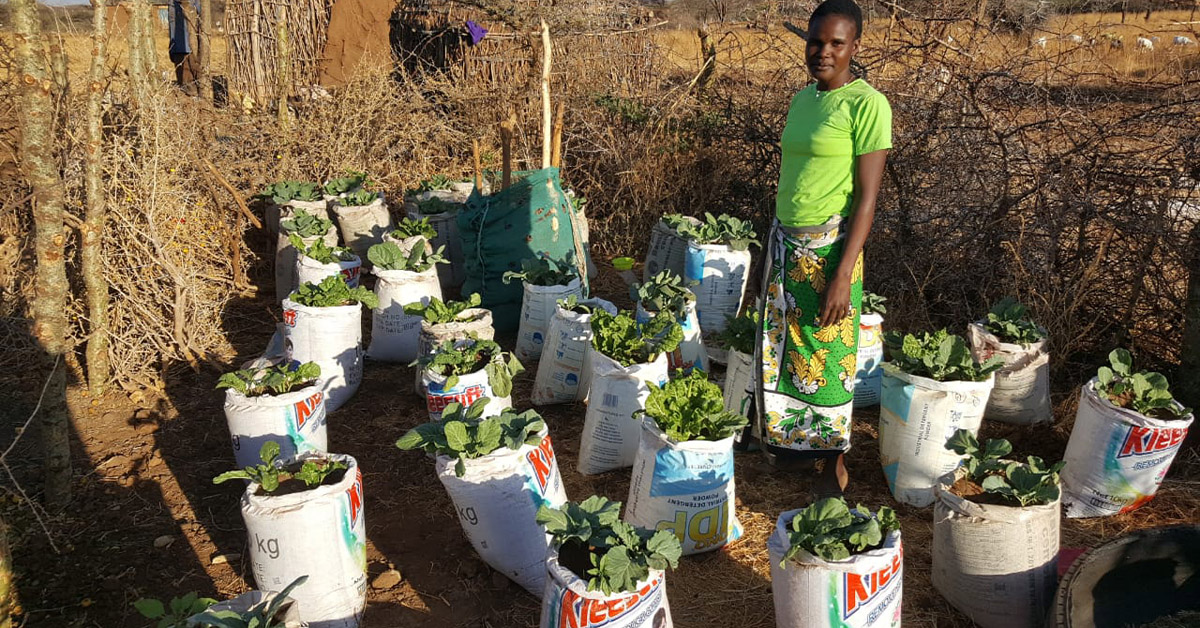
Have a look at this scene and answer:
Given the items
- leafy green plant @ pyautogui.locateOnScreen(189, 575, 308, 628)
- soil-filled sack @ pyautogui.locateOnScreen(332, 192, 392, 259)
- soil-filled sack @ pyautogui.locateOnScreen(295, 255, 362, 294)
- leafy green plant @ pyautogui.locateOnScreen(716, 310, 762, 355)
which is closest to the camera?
leafy green plant @ pyautogui.locateOnScreen(189, 575, 308, 628)

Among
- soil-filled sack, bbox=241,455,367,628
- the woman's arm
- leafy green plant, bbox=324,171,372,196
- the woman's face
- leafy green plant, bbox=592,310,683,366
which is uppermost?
the woman's face

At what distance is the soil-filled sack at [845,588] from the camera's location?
1.99 metres

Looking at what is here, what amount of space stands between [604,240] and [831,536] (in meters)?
4.49

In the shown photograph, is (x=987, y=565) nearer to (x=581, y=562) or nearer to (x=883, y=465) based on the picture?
(x=883, y=465)

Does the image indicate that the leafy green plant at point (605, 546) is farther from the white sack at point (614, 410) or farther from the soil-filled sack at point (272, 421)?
the soil-filled sack at point (272, 421)

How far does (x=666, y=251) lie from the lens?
5.14 m

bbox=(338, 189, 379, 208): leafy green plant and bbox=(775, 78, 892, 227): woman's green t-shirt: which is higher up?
bbox=(775, 78, 892, 227): woman's green t-shirt

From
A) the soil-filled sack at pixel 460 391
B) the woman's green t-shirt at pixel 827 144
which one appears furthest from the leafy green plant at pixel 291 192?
the woman's green t-shirt at pixel 827 144

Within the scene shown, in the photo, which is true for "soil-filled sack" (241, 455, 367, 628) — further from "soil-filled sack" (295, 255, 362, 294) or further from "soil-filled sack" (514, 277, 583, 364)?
"soil-filled sack" (295, 255, 362, 294)

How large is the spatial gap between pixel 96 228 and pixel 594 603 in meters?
3.04

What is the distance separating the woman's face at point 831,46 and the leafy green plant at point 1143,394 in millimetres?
1532

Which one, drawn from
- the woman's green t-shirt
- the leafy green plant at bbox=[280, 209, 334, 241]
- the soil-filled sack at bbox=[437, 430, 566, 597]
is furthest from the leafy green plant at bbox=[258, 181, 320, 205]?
the woman's green t-shirt

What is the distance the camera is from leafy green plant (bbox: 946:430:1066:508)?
2.28 meters

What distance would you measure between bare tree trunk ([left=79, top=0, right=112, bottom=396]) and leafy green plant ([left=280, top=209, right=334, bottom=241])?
119 centimetres
